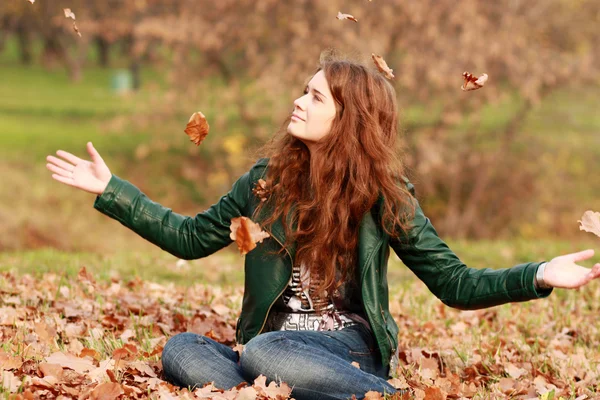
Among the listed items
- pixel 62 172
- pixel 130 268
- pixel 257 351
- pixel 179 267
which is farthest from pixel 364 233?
pixel 179 267

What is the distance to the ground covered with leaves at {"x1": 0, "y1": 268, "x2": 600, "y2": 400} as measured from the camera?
3027 mm

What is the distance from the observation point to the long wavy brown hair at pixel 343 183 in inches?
128

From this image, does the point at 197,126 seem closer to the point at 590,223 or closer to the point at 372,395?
the point at 372,395

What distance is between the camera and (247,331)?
333 centimetres

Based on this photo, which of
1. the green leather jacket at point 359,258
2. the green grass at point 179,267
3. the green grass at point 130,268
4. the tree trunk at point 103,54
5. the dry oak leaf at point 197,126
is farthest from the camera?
the tree trunk at point 103,54

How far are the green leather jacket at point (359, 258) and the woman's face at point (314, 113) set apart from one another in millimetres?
301

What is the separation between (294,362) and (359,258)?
501 millimetres

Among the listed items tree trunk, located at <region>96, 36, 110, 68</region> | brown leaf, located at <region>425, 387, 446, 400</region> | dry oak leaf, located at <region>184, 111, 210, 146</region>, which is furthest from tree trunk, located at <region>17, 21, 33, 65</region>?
brown leaf, located at <region>425, 387, 446, 400</region>

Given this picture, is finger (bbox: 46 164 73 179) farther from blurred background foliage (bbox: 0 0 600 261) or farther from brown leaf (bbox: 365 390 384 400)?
blurred background foliage (bbox: 0 0 600 261)

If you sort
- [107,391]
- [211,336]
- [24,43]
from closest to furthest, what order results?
[107,391] < [211,336] < [24,43]

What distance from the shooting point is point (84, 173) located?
334cm

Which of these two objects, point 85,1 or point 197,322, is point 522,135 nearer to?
point 197,322

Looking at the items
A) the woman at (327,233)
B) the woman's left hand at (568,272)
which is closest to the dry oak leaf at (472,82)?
the woman at (327,233)

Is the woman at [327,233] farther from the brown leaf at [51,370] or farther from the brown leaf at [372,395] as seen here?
the brown leaf at [51,370]
